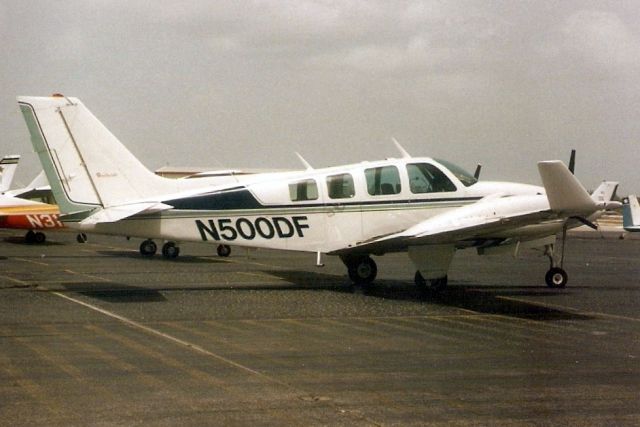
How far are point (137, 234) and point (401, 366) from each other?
7709 mm

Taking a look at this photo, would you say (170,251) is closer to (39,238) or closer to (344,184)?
(344,184)

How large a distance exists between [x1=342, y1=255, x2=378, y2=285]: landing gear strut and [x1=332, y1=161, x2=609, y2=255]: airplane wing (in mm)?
1093

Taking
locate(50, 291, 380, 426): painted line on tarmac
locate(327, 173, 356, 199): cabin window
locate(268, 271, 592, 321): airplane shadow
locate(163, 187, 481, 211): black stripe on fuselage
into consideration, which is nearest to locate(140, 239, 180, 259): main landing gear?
locate(268, 271, 592, 321): airplane shadow

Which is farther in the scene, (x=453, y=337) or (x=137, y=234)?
(x=137, y=234)

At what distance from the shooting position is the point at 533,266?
940 inches

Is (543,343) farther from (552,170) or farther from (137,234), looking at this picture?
(137,234)

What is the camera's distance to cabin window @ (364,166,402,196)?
1617 centimetres

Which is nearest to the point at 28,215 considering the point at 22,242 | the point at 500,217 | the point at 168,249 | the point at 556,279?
the point at 22,242

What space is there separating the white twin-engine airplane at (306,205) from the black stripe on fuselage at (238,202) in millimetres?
19

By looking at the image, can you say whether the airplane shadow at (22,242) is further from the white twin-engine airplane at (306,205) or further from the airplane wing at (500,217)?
the airplane wing at (500,217)

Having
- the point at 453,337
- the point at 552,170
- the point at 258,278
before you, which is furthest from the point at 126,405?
the point at 258,278

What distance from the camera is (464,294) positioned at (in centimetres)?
1619

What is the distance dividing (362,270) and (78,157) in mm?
6193

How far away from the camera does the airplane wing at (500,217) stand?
13.1 meters
